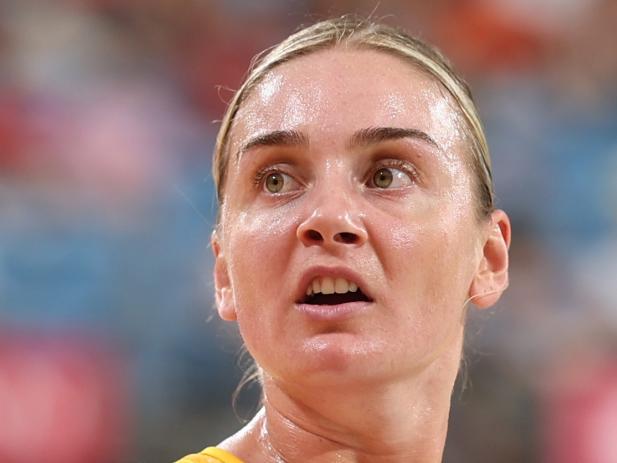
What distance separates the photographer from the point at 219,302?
2406 mm

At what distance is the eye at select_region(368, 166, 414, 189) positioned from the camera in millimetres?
2143

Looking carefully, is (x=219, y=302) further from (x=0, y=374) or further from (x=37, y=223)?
(x=37, y=223)

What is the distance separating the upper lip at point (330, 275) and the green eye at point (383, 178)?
0.71 ft

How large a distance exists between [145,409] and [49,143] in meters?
1.51

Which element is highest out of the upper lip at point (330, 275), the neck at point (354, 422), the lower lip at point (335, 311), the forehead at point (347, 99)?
the forehead at point (347, 99)

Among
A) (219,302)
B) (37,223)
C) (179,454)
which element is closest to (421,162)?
(219,302)

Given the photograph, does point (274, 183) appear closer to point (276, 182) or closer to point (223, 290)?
point (276, 182)

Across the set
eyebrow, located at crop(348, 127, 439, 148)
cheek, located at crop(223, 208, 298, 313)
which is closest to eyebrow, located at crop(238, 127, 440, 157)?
eyebrow, located at crop(348, 127, 439, 148)

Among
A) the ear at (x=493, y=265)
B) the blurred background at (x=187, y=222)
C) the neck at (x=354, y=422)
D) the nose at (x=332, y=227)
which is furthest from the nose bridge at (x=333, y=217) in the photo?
the blurred background at (x=187, y=222)

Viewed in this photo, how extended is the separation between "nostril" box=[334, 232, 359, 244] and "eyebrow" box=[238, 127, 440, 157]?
0.64 ft

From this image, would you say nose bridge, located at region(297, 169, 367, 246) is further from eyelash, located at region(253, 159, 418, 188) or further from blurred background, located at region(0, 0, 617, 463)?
blurred background, located at region(0, 0, 617, 463)

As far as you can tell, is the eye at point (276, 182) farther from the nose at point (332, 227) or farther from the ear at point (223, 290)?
the ear at point (223, 290)

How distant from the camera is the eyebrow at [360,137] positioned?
2.12 m

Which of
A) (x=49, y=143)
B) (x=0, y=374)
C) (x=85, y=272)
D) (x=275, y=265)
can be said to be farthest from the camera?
(x=49, y=143)
